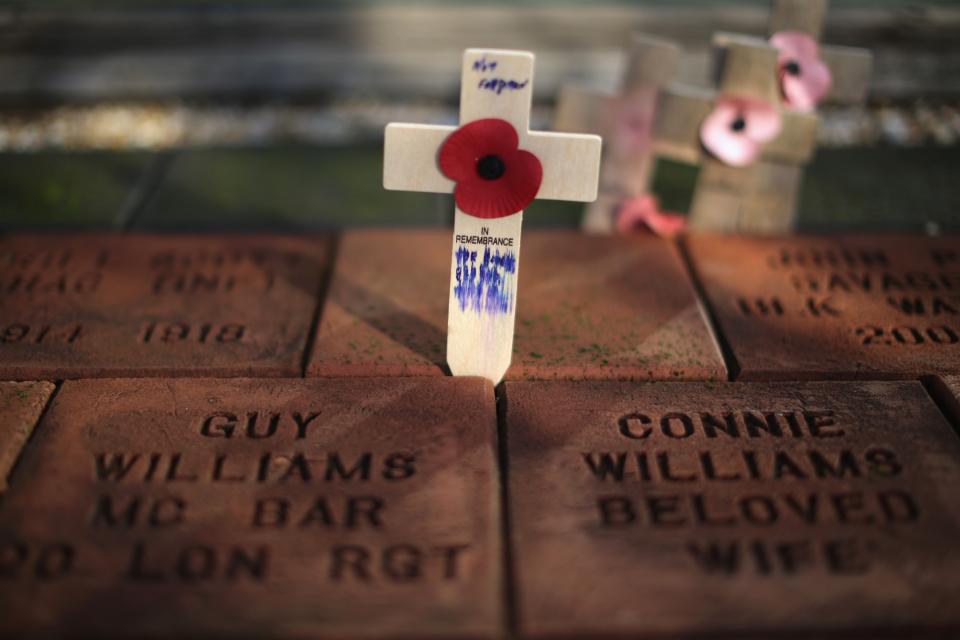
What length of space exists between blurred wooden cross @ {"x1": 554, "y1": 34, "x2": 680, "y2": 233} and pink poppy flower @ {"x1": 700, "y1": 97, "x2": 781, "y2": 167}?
0.60 ft

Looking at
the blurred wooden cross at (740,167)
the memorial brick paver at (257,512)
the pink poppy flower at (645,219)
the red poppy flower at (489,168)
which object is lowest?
the memorial brick paver at (257,512)

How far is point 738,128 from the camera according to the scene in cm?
252

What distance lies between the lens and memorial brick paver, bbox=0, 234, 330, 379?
2.06m

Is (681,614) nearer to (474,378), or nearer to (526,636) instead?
(526,636)

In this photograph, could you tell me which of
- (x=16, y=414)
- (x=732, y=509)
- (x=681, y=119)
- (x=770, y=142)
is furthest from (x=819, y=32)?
(x=16, y=414)

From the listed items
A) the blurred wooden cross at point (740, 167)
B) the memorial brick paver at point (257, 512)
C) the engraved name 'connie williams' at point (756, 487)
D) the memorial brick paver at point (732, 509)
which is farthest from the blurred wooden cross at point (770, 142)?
the memorial brick paver at point (257, 512)

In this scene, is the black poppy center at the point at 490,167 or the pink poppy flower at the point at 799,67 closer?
the black poppy center at the point at 490,167

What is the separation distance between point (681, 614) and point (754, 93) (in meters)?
1.58

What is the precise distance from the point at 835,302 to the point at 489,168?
1.06 metres

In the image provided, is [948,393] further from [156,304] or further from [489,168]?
[156,304]

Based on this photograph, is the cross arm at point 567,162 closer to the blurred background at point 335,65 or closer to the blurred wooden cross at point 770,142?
the blurred wooden cross at point 770,142

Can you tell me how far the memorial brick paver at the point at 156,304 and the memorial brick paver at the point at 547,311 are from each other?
109mm

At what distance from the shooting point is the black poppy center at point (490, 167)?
1.82 m

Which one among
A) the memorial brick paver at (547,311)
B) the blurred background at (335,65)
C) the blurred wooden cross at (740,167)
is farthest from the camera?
the blurred background at (335,65)
